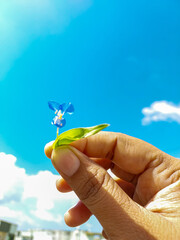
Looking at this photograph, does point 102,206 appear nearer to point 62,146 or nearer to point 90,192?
point 90,192

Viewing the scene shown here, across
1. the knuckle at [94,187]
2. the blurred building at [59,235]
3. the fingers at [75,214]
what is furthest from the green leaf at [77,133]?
the blurred building at [59,235]

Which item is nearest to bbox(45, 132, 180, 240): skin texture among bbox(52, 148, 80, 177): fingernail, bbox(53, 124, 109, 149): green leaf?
bbox(52, 148, 80, 177): fingernail

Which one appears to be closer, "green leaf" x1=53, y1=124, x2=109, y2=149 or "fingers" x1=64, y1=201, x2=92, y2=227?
"green leaf" x1=53, y1=124, x2=109, y2=149

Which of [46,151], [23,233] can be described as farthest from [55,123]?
[23,233]

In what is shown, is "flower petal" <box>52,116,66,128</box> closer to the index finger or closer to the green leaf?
the green leaf

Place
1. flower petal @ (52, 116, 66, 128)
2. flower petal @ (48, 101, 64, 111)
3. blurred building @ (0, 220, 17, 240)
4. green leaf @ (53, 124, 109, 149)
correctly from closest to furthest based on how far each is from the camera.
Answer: green leaf @ (53, 124, 109, 149), flower petal @ (52, 116, 66, 128), flower petal @ (48, 101, 64, 111), blurred building @ (0, 220, 17, 240)

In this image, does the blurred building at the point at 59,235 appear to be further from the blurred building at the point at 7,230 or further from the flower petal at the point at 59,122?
the flower petal at the point at 59,122

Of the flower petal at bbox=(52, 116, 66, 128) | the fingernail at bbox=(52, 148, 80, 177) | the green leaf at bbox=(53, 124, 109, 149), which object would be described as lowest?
the fingernail at bbox=(52, 148, 80, 177)
